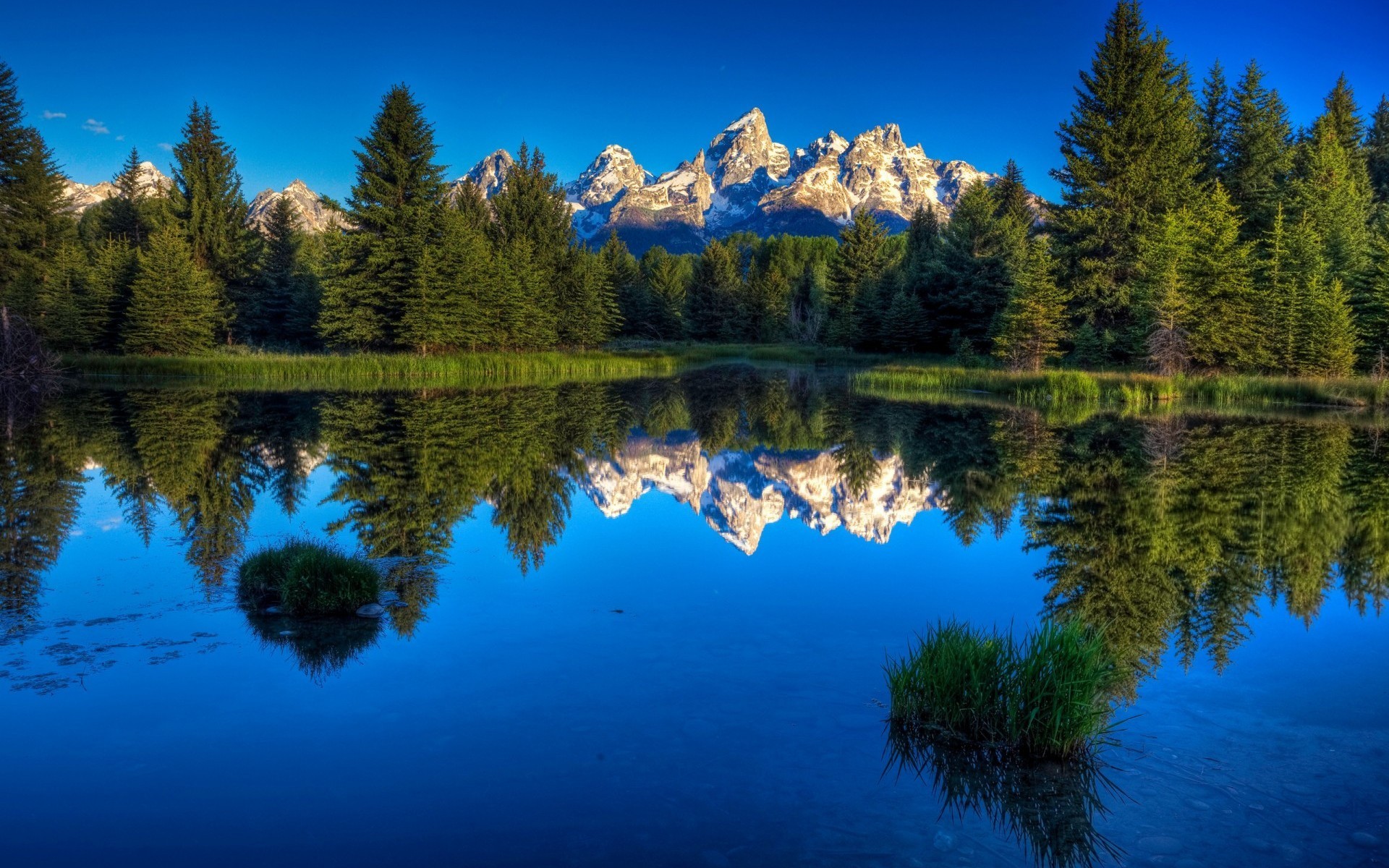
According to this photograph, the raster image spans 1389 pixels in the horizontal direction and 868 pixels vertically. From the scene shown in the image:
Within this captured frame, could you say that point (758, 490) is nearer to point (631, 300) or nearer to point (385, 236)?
point (385, 236)

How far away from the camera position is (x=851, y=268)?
66.6m

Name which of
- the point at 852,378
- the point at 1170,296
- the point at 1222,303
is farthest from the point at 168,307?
the point at 1222,303

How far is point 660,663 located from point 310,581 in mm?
3074

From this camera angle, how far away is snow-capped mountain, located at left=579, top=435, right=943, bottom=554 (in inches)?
450

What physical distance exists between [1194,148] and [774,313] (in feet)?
162

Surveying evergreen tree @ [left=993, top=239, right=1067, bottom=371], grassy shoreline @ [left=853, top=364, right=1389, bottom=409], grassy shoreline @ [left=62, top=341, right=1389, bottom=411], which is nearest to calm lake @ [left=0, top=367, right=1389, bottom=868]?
grassy shoreline @ [left=853, top=364, right=1389, bottom=409]

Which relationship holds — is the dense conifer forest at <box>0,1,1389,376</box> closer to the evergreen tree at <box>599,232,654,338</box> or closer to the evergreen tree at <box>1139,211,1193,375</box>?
the evergreen tree at <box>1139,211,1193,375</box>

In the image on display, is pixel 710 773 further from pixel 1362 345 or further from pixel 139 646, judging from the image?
pixel 1362 345

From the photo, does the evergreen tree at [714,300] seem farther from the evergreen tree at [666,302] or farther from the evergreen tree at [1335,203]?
the evergreen tree at [1335,203]

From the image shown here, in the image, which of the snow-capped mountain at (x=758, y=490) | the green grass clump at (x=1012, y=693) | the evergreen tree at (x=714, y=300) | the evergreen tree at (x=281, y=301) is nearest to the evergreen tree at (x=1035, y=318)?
the snow-capped mountain at (x=758, y=490)

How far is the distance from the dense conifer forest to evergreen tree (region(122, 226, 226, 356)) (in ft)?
0.35

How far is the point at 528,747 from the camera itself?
4.82 m

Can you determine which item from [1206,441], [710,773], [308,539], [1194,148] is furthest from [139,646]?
[1194,148]

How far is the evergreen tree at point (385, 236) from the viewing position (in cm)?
4100
